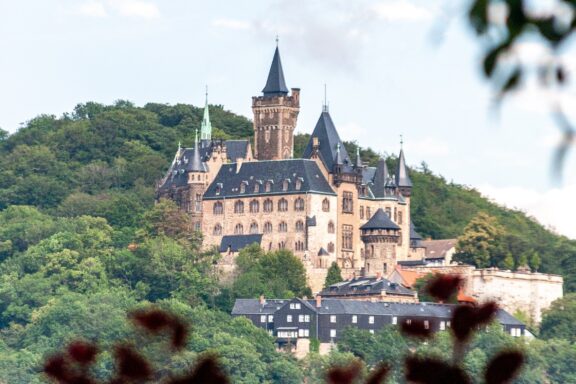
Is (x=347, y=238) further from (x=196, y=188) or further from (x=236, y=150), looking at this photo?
(x=236, y=150)

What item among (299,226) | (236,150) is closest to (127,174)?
(236,150)

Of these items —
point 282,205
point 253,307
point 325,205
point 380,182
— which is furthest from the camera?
point 380,182

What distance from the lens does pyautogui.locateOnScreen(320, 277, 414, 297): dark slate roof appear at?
103000 millimetres

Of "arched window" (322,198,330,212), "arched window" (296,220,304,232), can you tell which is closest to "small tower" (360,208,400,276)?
"arched window" (322,198,330,212)

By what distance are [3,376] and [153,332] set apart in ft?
316

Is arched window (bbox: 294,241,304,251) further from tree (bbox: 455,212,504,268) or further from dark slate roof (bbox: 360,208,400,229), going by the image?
tree (bbox: 455,212,504,268)

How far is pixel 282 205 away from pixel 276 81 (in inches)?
353

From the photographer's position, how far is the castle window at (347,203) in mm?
105688

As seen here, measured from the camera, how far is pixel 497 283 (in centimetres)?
10325

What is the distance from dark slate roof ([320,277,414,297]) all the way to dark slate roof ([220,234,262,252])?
455 centimetres

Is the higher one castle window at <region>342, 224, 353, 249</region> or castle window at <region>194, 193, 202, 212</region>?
castle window at <region>194, 193, 202, 212</region>

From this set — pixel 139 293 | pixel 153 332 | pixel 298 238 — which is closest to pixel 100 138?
pixel 139 293

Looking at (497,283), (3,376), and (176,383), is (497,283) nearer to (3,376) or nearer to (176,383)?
(3,376)

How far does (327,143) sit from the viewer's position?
358ft
